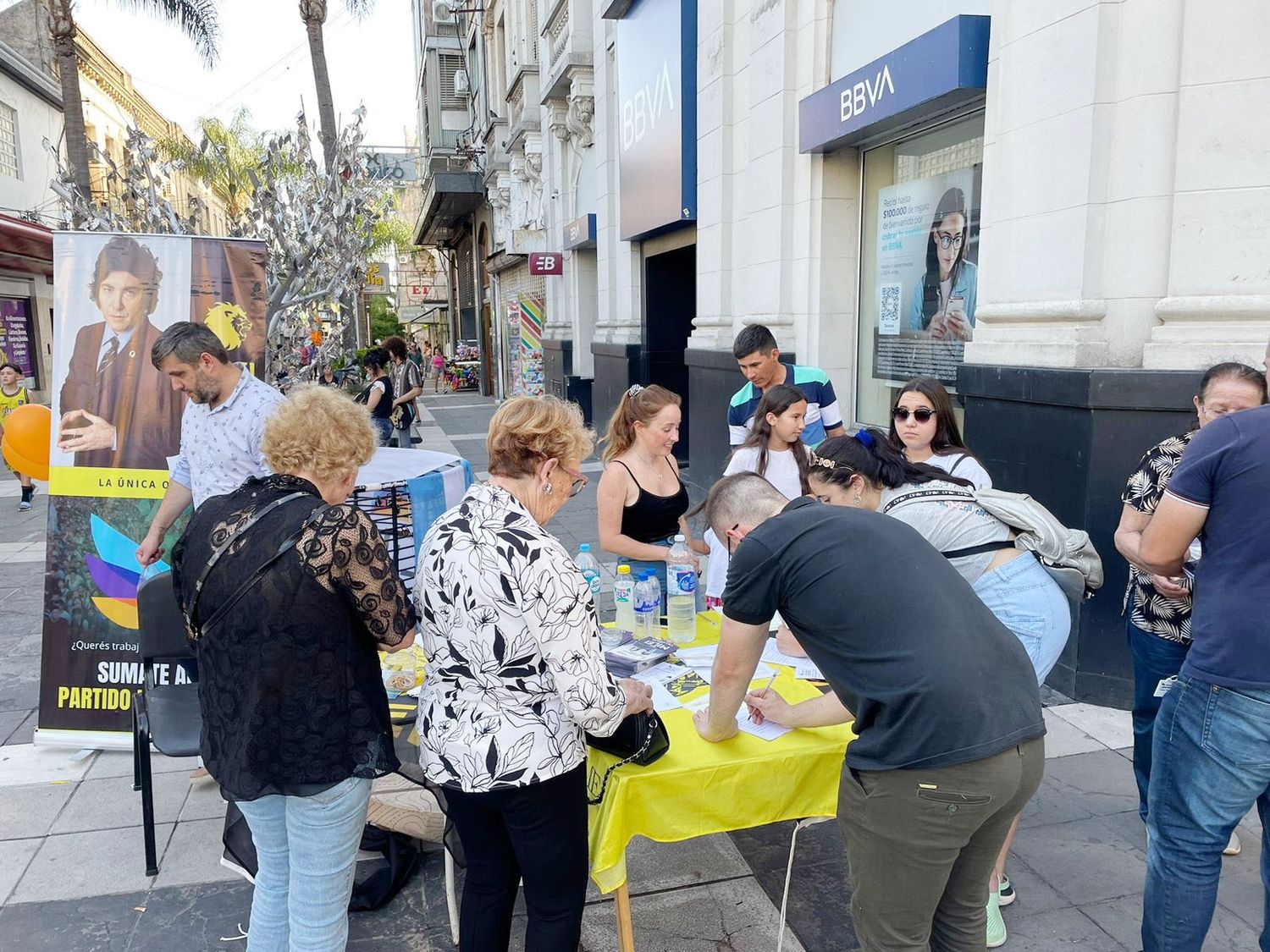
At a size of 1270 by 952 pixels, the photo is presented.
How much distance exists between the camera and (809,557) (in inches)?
71.7

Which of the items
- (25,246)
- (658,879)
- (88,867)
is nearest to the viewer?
(658,879)

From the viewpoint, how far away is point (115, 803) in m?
3.74

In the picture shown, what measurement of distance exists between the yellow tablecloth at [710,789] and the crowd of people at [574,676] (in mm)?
103

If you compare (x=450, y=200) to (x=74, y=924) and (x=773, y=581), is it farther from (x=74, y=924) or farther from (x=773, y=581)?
(x=773, y=581)

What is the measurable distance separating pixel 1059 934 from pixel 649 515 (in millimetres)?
2144

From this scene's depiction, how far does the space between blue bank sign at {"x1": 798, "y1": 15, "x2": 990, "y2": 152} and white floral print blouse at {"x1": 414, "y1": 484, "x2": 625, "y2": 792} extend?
14.8 ft

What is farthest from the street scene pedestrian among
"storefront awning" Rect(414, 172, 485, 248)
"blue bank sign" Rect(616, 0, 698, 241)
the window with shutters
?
"storefront awning" Rect(414, 172, 485, 248)

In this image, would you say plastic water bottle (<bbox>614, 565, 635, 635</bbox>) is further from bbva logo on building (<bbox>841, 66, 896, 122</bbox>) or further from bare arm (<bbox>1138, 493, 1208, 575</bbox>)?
bbva logo on building (<bbox>841, 66, 896, 122</bbox>)

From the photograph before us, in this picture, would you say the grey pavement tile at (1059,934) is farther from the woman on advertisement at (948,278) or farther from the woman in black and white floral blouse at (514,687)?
the woman on advertisement at (948,278)

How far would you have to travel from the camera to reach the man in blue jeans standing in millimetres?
2000

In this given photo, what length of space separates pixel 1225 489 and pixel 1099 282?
2.63 meters

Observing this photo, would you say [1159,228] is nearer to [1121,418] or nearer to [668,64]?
[1121,418]

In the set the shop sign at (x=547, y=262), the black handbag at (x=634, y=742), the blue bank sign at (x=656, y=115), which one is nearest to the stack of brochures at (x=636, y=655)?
the black handbag at (x=634, y=742)

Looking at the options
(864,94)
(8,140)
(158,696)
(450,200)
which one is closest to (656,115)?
(864,94)
